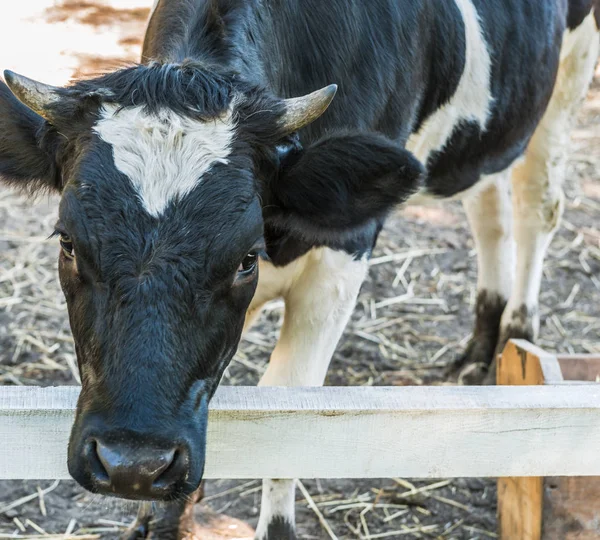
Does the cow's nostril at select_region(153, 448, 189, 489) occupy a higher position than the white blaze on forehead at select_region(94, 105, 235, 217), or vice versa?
the white blaze on forehead at select_region(94, 105, 235, 217)

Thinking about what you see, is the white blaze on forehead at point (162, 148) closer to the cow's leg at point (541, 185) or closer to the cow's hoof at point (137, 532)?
the cow's hoof at point (137, 532)

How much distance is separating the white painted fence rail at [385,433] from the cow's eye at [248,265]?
341mm

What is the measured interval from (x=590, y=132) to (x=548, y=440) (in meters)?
7.08

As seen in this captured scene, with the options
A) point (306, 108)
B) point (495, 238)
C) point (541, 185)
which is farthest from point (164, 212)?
point (541, 185)

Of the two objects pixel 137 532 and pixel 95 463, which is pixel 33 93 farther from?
pixel 137 532

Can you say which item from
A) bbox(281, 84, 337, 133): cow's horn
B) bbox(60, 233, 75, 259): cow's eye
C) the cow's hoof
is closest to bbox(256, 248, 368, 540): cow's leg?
the cow's hoof

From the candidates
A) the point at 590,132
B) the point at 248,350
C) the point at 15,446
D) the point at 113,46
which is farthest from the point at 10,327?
the point at 590,132

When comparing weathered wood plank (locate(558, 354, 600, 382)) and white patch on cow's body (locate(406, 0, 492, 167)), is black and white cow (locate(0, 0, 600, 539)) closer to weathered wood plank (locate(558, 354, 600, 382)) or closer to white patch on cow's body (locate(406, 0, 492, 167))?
white patch on cow's body (locate(406, 0, 492, 167))

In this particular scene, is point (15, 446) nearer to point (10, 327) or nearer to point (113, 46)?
point (10, 327)

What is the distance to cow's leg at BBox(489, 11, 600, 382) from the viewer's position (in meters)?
5.08

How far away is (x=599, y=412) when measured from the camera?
2309 mm

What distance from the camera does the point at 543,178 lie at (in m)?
5.23

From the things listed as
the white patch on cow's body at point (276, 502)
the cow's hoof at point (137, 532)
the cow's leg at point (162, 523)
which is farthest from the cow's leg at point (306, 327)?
the cow's hoof at point (137, 532)

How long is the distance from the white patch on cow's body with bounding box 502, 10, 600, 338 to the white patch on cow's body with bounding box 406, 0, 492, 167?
1011 mm
